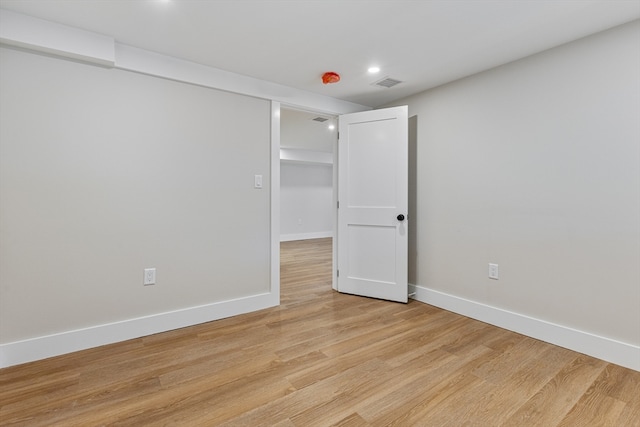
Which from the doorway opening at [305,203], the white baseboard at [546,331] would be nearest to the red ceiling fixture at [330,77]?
the doorway opening at [305,203]

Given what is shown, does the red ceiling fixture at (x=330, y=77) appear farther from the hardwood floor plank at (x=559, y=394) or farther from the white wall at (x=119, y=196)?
the hardwood floor plank at (x=559, y=394)

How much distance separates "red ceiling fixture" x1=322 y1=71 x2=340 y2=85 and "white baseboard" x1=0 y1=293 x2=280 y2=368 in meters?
2.17

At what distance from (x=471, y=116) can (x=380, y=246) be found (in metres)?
1.57

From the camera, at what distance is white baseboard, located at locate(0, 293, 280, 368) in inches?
76.4

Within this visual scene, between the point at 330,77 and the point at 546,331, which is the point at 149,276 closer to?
the point at 330,77

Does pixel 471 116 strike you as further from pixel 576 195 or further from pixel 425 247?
pixel 425 247

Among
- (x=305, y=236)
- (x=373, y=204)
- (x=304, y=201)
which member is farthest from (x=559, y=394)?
(x=304, y=201)

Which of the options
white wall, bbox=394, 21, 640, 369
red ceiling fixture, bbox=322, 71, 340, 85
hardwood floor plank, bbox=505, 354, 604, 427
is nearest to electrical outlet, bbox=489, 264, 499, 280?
white wall, bbox=394, 21, 640, 369

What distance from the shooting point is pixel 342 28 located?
2002mm

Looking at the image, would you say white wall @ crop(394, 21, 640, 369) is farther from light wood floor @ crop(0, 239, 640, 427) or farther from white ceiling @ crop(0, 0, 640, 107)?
light wood floor @ crop(0, 239, 640, 427)

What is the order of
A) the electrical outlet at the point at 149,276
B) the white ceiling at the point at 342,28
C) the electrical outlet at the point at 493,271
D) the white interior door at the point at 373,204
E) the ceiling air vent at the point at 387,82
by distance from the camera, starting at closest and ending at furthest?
the white ceiling at the point at 342,28 → the electrical outlet at the point at 149,276 → the electrical outlet at the point at 493,271 → the ceiling air vent at the point at 387,82 → the white interior door at the point at 373,204

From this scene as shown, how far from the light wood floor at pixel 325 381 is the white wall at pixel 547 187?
0.38m

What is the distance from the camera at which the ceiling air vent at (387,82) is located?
2868mm

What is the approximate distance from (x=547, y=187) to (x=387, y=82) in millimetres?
1691
